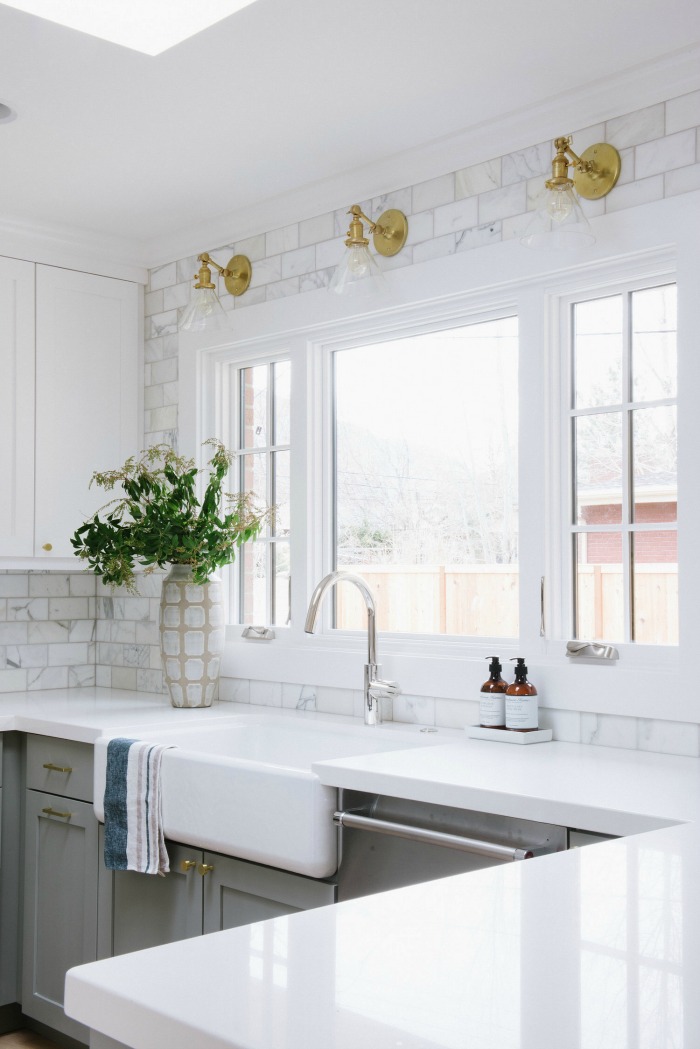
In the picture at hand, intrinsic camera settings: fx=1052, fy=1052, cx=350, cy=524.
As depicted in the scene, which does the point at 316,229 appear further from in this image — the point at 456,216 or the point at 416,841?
the point at 416,841

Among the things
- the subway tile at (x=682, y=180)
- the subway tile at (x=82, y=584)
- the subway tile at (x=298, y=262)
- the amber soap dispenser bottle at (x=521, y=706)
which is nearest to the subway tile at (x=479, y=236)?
the subway tile at (x=682, y=180)

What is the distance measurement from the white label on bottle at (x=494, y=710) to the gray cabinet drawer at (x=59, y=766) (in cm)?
110

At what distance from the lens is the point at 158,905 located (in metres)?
2.57

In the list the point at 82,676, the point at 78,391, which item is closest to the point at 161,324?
the point at 78,391

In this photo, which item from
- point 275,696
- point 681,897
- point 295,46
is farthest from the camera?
point 275,696

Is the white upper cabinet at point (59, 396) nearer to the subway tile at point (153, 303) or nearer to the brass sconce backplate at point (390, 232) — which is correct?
the subway tile at point (153, 303)

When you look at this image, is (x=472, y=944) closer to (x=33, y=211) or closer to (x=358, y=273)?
(x=358, y=273)

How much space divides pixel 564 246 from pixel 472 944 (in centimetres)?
178

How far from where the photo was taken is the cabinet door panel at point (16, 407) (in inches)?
138

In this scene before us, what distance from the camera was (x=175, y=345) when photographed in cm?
A: 375

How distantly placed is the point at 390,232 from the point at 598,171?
68cm

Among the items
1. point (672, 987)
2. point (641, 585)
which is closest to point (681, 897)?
point (672, 987)

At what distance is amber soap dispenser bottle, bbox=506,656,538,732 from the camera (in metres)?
2.48

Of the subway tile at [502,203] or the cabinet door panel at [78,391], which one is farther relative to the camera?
the cabinet door panel at [78,391]
